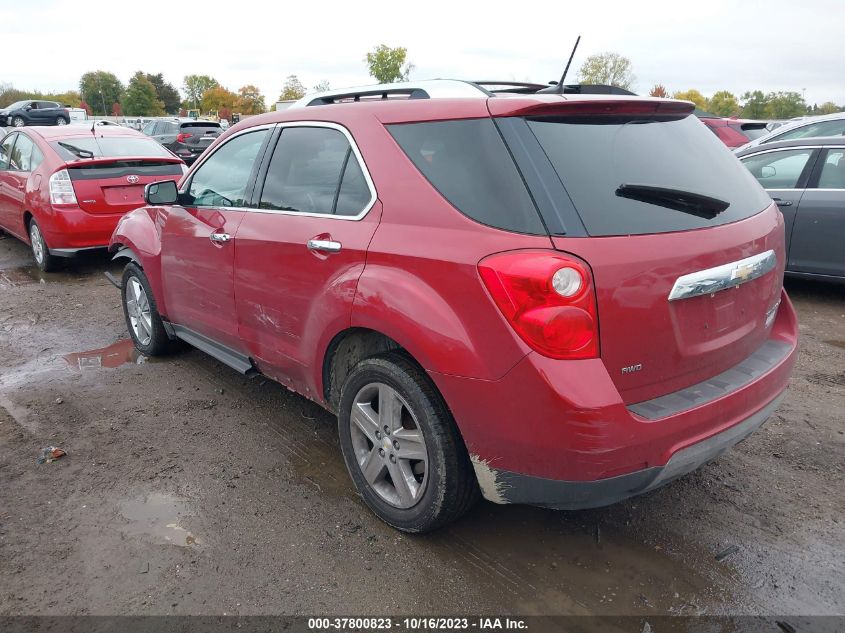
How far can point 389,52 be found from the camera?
225ft

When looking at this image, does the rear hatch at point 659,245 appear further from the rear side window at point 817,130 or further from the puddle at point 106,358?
the rear side window at point 817,130

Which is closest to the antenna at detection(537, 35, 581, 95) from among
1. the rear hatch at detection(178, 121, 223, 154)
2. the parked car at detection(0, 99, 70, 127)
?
the rear hatch at detection(178, 121, 223, 154)

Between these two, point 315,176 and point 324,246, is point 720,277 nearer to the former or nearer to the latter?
point 324,246

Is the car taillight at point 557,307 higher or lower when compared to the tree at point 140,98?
lower

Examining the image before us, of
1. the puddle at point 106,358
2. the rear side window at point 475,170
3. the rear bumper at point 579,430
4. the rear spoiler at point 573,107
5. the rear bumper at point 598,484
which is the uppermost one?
the rear spoiler at point 573,107

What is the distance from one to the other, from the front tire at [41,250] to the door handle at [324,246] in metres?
6.01

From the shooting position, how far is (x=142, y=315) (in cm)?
506

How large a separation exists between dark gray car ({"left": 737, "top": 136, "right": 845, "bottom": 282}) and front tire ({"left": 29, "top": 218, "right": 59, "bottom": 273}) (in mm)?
8082

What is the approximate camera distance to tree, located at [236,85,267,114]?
103250mm

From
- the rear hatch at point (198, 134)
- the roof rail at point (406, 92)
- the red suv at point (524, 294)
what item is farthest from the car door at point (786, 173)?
the rear hatch at point (198, 134)

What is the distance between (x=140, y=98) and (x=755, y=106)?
302ft

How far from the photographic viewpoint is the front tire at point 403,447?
8.32ft

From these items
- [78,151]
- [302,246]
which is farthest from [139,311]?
[78,151]

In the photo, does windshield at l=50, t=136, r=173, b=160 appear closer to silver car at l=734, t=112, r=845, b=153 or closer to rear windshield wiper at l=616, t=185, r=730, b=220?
rear windshield wiper at l=616, t=185, r=730, b=220
